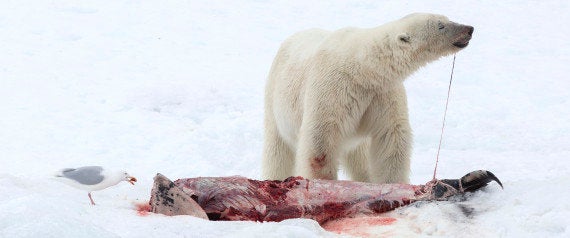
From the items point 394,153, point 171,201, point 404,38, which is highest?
point 404,38

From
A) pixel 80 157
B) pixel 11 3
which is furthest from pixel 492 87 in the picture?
pixel 11 3

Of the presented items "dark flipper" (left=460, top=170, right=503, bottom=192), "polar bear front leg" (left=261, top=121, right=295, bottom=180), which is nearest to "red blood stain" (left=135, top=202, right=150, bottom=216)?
"dark flipper" (left=460, top=170, right=503, bottom=192)

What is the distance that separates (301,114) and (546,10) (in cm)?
810

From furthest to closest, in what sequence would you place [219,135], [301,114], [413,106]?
[413,106]
[219,135]
[301,114]

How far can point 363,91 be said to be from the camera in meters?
5.24

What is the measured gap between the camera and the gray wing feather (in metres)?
4.00

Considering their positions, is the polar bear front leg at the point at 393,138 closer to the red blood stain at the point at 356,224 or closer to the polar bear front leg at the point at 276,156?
the polar bear front leg at the point at 276,156

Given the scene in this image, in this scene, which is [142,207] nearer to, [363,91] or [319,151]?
[319,151]

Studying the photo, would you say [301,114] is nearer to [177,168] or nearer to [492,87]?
[177,168]

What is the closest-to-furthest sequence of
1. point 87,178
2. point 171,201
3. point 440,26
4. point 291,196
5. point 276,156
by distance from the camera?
point 171,201
point 87,178
point 291,196
point 440,26
point 276,156

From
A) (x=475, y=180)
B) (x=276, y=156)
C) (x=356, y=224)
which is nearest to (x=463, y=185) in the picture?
(x=475, y=180)

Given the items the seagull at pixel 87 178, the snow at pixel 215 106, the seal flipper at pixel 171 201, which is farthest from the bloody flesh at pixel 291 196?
the seagull at pixel 87 178

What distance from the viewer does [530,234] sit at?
3.23m

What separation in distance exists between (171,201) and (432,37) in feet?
7.12
